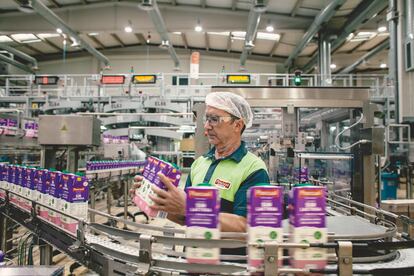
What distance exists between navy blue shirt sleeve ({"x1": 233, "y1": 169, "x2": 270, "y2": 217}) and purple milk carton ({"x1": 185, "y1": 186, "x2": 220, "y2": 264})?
0.37m

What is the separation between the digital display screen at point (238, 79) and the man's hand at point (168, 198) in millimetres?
7295

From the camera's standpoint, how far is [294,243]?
84 cm

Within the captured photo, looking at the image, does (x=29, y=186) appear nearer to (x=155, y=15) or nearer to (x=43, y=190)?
(x=43, y=190)

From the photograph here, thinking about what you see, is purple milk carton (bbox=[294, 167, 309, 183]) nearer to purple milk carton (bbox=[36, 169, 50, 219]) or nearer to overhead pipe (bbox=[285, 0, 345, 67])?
purple milk carton (bbox=[36, 169, 50, 219])

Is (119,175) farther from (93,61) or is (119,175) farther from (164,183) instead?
(93,61)

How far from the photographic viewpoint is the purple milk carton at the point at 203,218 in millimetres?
843

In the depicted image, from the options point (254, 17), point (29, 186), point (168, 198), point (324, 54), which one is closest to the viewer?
point (168, 198)

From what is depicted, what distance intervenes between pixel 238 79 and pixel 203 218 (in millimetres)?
7582

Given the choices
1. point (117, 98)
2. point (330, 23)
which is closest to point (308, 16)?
A: point (330, 23)

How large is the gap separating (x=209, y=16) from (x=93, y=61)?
7474 mm

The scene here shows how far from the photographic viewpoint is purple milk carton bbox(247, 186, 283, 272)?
0.84m

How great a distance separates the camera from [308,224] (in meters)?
0.86

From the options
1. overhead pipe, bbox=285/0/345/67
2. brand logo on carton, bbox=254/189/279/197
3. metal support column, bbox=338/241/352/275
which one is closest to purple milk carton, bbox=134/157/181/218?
brand logo on carton, bbox=254/189/279/197

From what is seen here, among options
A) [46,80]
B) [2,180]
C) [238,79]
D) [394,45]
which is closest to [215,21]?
[238,79]
